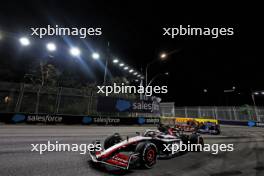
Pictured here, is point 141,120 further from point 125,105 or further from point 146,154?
point 146,154

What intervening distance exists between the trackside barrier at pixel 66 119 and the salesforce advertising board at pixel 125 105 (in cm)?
87

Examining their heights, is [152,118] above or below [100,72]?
below

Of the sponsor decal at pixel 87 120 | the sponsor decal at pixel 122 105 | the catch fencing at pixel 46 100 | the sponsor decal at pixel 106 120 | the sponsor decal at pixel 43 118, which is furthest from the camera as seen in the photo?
the sponsor decal at pixel 122 105

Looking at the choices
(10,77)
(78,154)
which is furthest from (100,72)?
(78,154)

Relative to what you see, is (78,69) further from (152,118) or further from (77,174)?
(77,174)

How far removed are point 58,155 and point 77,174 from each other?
5.05ft

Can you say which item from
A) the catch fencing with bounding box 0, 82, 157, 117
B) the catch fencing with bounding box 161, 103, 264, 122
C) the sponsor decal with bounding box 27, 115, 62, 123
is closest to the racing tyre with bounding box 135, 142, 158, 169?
the sponsor decal with bounding box 27, 115, 62, 123

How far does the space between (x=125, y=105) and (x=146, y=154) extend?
38.8 feet

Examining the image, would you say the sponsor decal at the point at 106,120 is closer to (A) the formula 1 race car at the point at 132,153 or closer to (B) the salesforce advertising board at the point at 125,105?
(B) the salesforce advertising board at the point at 125,105

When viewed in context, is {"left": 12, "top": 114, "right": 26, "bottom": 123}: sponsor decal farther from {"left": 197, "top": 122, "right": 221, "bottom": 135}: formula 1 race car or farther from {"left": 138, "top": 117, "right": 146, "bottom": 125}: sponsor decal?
{"left": 197, "top": 122, "right": 221, "bottom": 135}: formula 1 race car

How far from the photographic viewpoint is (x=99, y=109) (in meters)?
14.0

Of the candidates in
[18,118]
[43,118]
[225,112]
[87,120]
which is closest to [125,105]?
[87,120]

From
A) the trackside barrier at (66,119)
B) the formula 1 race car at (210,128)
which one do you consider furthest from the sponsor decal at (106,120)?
the formula 1 race car at (210,128)

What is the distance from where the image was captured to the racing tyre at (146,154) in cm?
342
